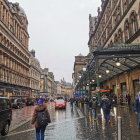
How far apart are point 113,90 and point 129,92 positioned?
10.4 metres

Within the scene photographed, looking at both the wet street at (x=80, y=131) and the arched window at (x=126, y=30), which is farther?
the arched window at (x=126, y=30)

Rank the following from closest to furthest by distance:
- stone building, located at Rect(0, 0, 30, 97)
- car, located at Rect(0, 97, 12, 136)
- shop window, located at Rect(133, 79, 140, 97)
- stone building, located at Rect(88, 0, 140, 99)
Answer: car, located at Rect(0, 97, 12, 136) → stone building, located at Rect(88, 0, 140, 99) → shop window, located at Rect(133, 79, 140, 97) → stone building, located at Rect(0, 0, 30, 97)

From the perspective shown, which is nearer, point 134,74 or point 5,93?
point 134,74

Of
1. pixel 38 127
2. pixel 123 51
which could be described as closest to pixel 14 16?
pixel 123 51

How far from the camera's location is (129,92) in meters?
26.4

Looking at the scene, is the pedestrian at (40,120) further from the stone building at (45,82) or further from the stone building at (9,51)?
the stone building at (45,82)

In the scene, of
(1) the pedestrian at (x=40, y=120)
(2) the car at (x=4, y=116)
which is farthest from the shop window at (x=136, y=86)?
(1) the pedestrian at (x=40, y=120)

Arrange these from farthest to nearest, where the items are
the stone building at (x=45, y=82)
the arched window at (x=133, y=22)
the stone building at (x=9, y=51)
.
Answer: the stone building at (x=45, y=82), the stone building at (x=9, y=51), the arched window at (x=133, y=22)

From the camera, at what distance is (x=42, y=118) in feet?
21.3

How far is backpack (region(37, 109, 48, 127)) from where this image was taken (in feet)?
21.1

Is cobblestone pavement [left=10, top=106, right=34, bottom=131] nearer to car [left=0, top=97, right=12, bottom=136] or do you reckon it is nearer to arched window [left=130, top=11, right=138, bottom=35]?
car [left=0, top=97, right=12, bottom=136]

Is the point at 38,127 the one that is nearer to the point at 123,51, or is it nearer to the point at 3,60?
the point at 123,51

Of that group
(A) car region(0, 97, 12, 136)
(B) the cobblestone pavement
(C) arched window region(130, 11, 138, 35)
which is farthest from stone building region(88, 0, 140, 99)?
(A) car region(0, 97, 12, 136)

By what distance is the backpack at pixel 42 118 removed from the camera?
21.1 feet
